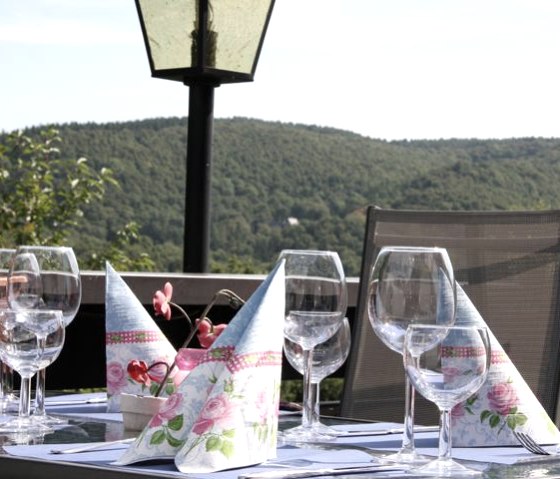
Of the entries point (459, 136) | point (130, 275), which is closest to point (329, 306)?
point (130, 275)

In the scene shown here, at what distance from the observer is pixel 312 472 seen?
1333 mm

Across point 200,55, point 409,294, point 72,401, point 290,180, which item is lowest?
point 72,401

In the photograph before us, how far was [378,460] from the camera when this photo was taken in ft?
4.82

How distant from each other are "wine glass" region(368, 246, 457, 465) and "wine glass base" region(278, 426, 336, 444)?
0.58 ft

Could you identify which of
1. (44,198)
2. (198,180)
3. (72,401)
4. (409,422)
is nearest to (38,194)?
(44,198)

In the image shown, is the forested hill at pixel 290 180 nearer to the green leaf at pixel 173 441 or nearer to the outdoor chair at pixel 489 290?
the outdoor chair at pixel 489 290

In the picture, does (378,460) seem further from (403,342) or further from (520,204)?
(520,204)

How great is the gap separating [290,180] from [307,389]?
19.7 metres

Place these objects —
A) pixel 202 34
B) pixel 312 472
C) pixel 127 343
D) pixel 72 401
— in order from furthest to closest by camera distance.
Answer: pixel 202 34, pixel 72 401, pixel 127 343, pixel 312 472

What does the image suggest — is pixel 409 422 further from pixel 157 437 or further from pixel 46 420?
pixel 46 420

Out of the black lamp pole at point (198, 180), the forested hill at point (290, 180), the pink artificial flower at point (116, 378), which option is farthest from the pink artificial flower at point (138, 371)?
the forested hill at point (290, 180)

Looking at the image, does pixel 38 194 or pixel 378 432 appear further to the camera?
pixel 38 194

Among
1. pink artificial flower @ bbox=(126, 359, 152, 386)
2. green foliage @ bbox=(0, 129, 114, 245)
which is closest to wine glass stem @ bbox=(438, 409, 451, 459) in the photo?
pink artificial flower @ bbox=(126, 359, 152, 386)

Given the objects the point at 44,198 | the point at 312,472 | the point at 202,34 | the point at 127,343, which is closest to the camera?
the point at 312,472
